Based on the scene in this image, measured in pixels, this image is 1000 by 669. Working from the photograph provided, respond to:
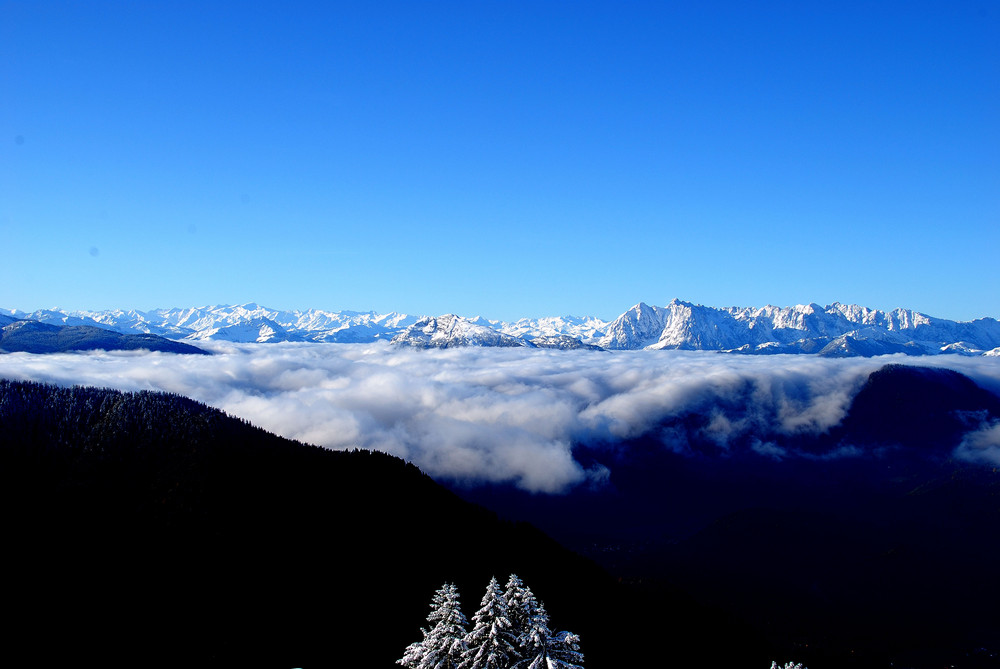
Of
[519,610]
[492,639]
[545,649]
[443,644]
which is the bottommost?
[443,644]

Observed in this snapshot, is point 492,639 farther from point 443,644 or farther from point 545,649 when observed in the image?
point 443,644

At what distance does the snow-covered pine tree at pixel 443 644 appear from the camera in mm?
44531

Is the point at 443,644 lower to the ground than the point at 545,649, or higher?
lower

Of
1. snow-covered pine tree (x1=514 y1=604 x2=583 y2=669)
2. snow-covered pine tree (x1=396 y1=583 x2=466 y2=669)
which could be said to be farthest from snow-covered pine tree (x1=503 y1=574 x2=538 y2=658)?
snow-covered pine tree (x1=396 y1=583 x2=466 y2=669)

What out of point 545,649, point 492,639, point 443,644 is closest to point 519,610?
point 492,639

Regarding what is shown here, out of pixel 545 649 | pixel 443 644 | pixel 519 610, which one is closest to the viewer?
pixel 545 649

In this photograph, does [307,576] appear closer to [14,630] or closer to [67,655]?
[67,655]

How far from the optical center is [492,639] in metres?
42.8

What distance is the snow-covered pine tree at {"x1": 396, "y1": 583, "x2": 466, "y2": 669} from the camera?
44531 millimetres

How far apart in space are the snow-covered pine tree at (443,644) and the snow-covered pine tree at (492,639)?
90 cm

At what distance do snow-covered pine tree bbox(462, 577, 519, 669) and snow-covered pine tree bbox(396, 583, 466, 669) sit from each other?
0.90 meters

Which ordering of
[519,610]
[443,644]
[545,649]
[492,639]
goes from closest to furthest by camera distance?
[545,649] → [492,639] → [519,610] → [443,644]

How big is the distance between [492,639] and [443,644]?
453 cm

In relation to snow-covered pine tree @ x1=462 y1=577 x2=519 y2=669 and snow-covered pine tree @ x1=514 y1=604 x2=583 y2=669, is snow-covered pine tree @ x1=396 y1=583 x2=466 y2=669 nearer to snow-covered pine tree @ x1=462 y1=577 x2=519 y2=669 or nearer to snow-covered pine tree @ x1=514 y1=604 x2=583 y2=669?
snow-covered pine tree @ x1=462 y1=577 x2=519 y2=669
